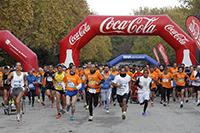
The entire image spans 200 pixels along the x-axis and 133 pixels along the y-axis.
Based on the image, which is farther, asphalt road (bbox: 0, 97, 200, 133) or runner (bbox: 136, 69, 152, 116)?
runner (bbox: 136, 69, 152, 116)

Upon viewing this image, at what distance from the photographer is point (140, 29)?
2150 cm

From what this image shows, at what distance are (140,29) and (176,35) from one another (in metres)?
2.42

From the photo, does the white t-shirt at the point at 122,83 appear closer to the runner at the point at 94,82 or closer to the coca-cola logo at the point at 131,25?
the runner at the point at 94,82

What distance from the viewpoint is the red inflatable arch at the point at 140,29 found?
2120 centimetres

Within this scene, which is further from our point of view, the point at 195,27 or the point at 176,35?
the point at 176,35

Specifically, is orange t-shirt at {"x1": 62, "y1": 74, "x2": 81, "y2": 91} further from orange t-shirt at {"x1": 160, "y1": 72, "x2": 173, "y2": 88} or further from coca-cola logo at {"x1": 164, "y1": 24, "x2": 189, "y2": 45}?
coca-cola logo at {"x1": 164, "y1": 24, "x2": 189, "y2": 45}

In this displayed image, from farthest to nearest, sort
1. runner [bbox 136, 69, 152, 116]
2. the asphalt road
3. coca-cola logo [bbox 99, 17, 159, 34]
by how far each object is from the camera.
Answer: coca-cola logo [bbox 99, 17, 159, 34], runner [bbox 136, 69, 152, 116], the asphalt road

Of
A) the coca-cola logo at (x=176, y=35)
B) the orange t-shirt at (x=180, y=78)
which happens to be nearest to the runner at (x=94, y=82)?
the orange t-shirt at (x=180, y=78)

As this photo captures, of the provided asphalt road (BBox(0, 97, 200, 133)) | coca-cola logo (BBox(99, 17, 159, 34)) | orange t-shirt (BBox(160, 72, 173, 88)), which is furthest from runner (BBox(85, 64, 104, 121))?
coca-cola logo (BBox(99, 17, 159, 34))

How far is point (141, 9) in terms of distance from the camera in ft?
233

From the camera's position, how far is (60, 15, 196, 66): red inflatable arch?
2120cm

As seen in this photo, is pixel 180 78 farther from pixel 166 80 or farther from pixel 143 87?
pixel 143 87

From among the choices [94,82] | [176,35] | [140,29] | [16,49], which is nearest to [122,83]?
[94,82]

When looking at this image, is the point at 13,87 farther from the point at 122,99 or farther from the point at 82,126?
the point at 122,99
